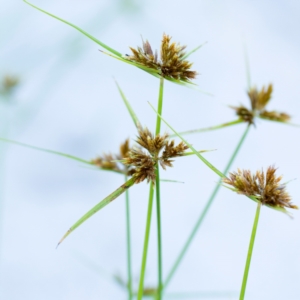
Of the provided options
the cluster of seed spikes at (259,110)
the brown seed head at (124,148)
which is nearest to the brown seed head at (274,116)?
the cluster of seed spikes at (259,110)

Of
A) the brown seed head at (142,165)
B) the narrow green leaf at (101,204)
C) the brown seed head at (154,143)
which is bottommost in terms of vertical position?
the narrow green leaf at (101,204)

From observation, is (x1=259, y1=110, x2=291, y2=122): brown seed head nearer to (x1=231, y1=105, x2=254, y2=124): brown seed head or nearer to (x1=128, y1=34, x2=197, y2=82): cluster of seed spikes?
(x1=231, y1=105, x2=254, y2=124): brown seed head

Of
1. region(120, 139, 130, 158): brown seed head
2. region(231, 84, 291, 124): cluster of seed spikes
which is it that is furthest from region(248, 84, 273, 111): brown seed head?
region(120, 139, 130, 158): brown seed head

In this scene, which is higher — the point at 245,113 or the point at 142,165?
the point at 245,113

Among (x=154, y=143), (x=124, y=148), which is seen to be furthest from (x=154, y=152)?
(x=124, y=148)

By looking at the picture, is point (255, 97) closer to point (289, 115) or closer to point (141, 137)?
point (289, 115)

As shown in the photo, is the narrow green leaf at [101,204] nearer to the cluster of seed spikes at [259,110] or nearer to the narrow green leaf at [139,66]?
the narrow green leaf at [139,66]

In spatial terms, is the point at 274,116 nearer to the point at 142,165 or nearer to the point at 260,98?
the point at 260,98
